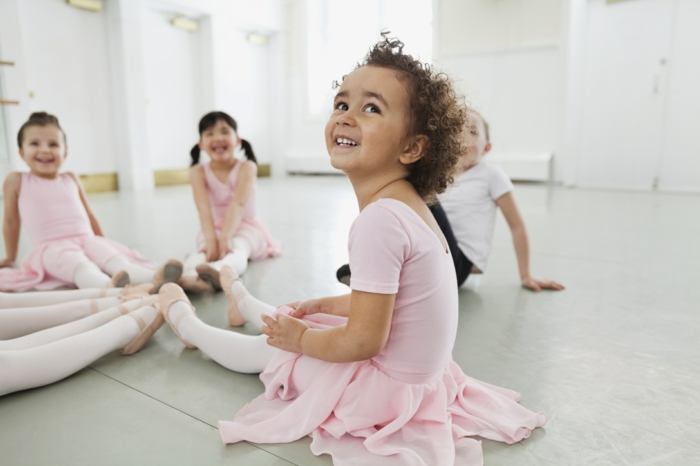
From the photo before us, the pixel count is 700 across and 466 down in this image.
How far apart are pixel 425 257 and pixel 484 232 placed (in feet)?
3.54

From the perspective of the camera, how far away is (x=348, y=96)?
847mm

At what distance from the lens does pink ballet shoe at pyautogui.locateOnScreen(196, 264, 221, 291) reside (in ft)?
5.60

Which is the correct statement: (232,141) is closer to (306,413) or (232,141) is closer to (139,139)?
(306,413)

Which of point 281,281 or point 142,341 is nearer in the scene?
point 142,341

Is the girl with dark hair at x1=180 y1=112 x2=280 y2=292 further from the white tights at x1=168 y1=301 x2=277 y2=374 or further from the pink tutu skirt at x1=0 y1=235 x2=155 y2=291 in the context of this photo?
the white tights at x1=168 y1=301 x2=277 y2=374

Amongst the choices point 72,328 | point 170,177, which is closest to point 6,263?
point 72,328

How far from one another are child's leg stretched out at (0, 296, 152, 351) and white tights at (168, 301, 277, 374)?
0.18m

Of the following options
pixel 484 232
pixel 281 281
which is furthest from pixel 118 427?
pixel 484 232

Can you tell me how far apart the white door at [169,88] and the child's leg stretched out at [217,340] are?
5555 millimetres

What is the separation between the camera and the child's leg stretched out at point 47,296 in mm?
1391

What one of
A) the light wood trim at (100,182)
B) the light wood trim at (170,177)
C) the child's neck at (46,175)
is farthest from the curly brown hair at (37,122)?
the light wood trim at (170,177)

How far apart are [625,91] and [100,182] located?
20.3 feet

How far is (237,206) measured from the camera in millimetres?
2195

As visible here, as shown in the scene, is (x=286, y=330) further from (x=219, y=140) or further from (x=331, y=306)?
(x=219, y=140)
